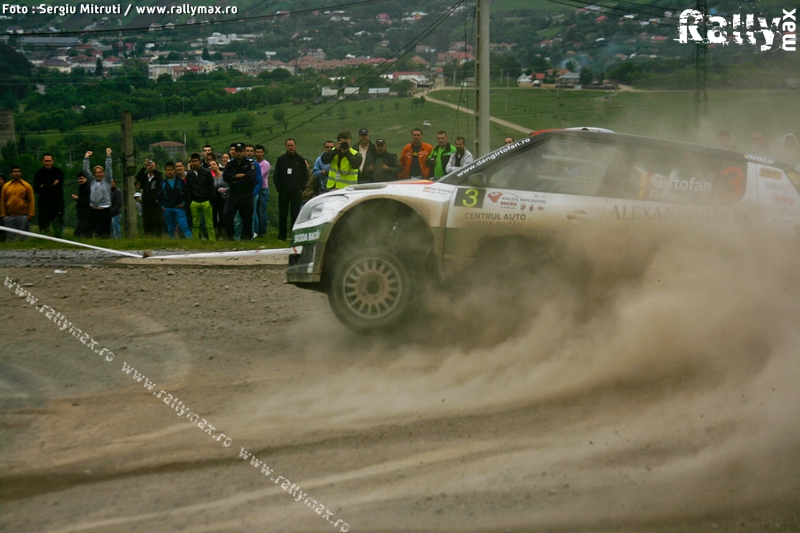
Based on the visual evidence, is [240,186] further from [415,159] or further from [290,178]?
[415,159]

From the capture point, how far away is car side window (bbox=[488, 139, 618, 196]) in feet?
22.9

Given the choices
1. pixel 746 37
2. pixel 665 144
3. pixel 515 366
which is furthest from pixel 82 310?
pixel 746 37

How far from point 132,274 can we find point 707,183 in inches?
297

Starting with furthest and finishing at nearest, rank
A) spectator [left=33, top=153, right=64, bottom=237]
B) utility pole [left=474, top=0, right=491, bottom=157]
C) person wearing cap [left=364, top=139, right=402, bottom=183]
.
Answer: utility pole [left=474, top=0, right=491, bottom=157] → spectator [left=33, top=153, right=64, bottom=237] → person wearing cap [left=364, top=139, right=402, bottom=183]

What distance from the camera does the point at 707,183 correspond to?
22.2ft

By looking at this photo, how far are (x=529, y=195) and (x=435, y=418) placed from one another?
2.39 metres

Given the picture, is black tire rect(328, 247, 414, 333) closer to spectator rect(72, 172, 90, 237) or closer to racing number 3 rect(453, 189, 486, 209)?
racing number 3 rect(453, 189, 486, 209)

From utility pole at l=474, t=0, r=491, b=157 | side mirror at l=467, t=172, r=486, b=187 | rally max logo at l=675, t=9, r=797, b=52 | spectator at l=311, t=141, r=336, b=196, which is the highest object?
rally max logo at l=675, t=9, r=797, b=52

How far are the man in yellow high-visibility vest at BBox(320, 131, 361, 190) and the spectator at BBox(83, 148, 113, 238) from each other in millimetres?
5406

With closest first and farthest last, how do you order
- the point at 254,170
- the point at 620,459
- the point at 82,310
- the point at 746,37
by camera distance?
the point at 620,459
the point at 82,310
the point at 254,170
the point at 746,37

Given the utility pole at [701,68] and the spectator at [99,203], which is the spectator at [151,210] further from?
the utility pole at [701,68]

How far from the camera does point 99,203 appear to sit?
16.9 m

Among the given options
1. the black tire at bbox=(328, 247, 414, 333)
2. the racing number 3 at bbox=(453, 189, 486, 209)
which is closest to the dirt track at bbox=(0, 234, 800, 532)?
the black tire at bbox=(328, 247, 414, 333)

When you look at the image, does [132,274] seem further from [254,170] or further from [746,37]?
[746,37]
